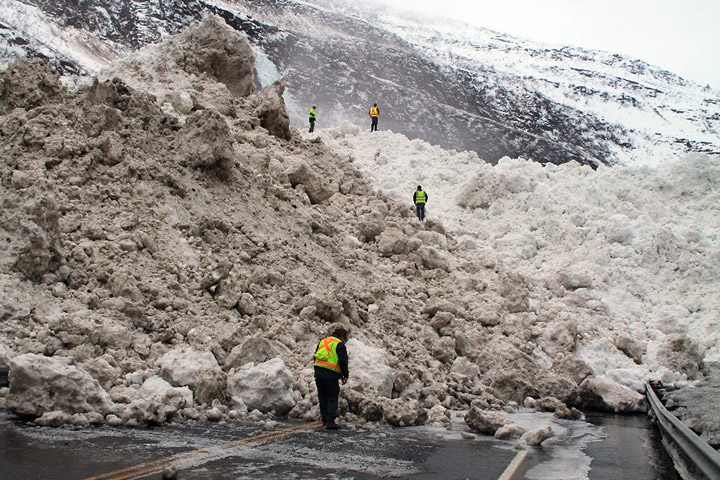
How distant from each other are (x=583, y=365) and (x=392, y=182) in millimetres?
8902

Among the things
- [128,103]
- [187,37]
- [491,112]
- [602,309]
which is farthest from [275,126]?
[491,112]

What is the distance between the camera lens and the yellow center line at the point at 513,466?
561cm

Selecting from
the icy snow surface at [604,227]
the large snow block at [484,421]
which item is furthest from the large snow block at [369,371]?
the icy snow surface at [604,227]

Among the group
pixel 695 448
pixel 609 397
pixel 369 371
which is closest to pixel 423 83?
pixel 609 397

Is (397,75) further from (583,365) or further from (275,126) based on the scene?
(583,365)

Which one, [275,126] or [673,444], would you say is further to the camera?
[275,126]

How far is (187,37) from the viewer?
60.7 ft

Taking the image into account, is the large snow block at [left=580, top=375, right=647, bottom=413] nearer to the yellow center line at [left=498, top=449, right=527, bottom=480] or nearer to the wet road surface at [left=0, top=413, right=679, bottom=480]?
the wet road surface at [left=0, top=413, right=679, bottom=480]

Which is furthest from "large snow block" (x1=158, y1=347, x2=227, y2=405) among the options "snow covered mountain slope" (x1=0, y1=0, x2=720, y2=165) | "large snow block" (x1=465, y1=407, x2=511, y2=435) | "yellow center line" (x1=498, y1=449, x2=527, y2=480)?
"snow covered mountain slope" (x1=0, y1=0, x2=720, y2=165)

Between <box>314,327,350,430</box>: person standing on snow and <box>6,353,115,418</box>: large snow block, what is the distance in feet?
7.70

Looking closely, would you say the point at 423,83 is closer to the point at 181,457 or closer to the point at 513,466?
the point at 513,466

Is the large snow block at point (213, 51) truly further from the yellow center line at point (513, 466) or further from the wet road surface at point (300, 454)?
the yellow center line at point (513, 466)

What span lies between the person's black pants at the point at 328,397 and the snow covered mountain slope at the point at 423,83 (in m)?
31.9

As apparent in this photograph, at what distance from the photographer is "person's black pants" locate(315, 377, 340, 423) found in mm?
7613
